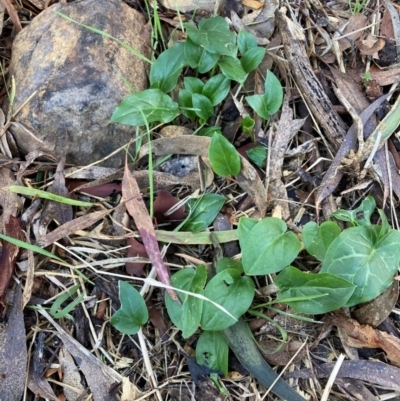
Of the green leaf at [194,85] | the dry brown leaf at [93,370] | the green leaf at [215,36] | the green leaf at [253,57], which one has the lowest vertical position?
the dry brown leaf at [93,370]

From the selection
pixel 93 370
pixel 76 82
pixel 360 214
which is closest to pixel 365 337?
pixel 360 214

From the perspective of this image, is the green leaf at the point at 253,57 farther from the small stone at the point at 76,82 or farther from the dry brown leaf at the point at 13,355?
the dry brown leaf at the point at 13,355

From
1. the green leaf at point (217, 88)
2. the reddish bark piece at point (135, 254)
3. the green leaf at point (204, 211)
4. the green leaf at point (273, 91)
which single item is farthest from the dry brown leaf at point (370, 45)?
the reddish bark piece at point (135, 254)

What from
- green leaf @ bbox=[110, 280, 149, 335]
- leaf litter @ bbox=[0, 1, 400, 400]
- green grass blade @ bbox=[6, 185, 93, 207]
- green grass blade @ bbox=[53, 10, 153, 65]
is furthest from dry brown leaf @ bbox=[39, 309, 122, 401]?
green grass blade @ bbox=[53, 10, 153, 65]

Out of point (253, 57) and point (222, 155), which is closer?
point (222, 155)

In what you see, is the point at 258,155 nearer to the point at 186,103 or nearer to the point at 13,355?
the point at 186,103

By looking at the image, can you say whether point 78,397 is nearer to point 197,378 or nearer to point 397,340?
point 197,378
